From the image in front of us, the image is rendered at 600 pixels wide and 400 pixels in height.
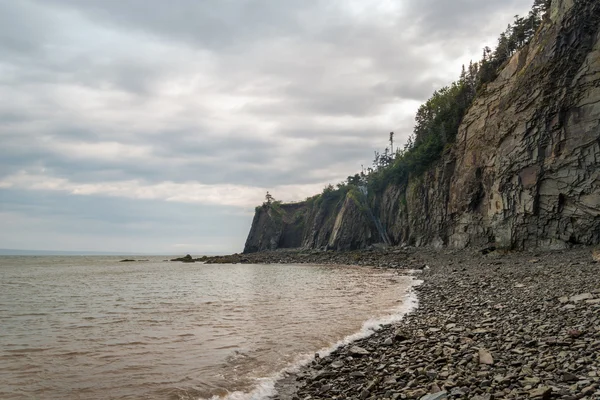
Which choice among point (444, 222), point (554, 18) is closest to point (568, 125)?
point (554, 18)

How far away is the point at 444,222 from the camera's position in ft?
187

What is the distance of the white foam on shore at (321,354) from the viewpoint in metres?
8.85

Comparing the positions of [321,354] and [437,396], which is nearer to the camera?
[437,396]

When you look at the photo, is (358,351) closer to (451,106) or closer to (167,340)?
(167,340)

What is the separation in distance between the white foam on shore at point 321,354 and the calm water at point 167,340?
8cm

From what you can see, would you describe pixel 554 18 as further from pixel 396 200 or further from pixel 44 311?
pixel 44 311

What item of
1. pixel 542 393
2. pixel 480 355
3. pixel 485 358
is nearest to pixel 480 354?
pixel 480 355

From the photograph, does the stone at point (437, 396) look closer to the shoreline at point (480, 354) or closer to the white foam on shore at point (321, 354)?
the shoreline at point (480, 354)

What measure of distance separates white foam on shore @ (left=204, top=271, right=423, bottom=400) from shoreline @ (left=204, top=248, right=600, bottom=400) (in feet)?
0.74

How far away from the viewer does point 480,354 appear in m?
8.49

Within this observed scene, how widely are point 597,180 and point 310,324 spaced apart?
103 ft

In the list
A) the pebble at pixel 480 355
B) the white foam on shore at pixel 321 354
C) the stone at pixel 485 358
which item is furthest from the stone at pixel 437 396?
the white foam on shore at pixel 321 354

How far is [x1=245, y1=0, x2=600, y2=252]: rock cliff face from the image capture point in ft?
112

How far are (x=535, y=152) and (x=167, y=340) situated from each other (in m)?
39.0
